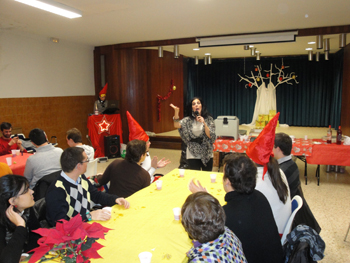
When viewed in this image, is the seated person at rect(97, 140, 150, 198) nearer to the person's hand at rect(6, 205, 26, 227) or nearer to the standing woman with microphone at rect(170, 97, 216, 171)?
the person's hand at rect(6, 205, 26, 227)

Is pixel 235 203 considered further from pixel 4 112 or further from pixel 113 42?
pixel 113 42

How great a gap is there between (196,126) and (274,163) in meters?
1.61

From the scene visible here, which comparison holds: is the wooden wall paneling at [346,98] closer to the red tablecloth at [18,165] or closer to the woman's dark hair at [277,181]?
the woman's dark hair at [277,181]

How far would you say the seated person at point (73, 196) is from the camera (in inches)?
71.4

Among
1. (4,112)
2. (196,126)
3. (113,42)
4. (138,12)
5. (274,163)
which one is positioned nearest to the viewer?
(274,163)

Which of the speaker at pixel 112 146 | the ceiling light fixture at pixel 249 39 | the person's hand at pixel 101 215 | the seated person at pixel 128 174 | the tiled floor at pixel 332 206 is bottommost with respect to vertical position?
the tiled floor at pixel 332 206

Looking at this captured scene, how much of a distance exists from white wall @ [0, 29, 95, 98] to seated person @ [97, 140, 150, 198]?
4198 millimetres

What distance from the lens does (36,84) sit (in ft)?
20.0

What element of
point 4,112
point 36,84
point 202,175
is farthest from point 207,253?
point 36,84

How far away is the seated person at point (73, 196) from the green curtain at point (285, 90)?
8.98 m

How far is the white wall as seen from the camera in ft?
18.0

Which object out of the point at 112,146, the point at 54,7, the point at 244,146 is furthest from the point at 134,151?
the point at 112,146

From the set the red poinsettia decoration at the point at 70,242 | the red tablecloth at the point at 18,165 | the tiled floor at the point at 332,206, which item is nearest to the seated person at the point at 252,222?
the red poinsettia decoration at the point at 70,242

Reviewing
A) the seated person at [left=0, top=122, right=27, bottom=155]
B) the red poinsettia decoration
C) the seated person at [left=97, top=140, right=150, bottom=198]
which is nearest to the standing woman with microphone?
the seated person at [left=97, top=140, right=150, bottom=198]
